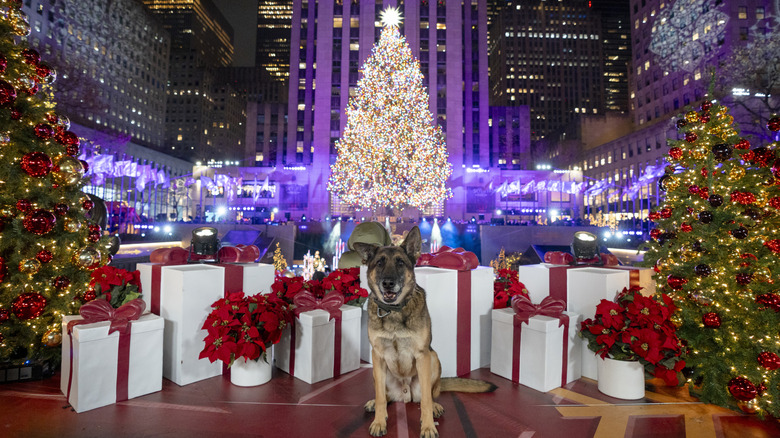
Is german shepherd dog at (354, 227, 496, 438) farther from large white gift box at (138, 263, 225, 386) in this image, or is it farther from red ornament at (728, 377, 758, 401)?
red ornament at (728, 377, 758, 401)

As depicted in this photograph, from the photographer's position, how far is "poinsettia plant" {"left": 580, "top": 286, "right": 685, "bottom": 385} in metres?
3.42

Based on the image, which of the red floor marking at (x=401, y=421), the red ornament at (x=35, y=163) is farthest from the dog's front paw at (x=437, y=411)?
the red ornament at (x=35, y=163)

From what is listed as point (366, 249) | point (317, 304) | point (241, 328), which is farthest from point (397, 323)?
point (241, 328)

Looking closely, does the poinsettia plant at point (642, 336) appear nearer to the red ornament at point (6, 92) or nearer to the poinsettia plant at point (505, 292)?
the poinsettia plant at point (505, 292)

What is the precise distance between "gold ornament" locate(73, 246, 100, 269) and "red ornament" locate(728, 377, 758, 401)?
22.9 feet

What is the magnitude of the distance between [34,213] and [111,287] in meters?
1.14

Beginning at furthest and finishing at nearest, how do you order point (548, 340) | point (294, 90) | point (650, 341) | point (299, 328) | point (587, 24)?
point (587, 24), point (294, 90), point (299, 328), point (548, 340), point (650, 341)

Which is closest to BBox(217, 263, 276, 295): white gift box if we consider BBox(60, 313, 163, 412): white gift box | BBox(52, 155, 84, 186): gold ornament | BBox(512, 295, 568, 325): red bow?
BBox(60, 313, 163, 412): white gift box

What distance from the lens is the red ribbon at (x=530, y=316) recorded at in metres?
3.84

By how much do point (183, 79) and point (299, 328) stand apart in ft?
432

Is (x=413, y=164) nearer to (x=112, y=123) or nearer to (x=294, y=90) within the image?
(x=294, y=90)

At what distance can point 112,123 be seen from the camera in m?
70.4

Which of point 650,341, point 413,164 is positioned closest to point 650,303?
point 650,341

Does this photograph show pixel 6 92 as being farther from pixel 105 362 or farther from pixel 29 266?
pixel 105 362
